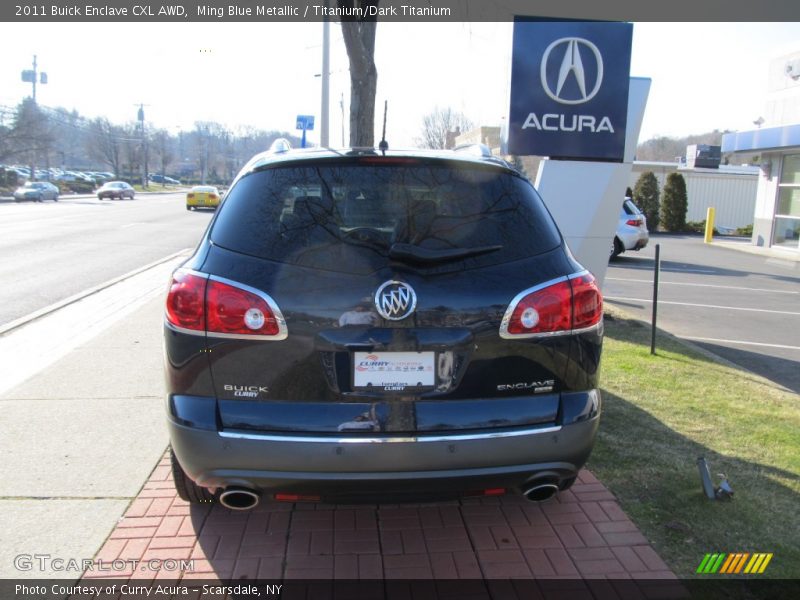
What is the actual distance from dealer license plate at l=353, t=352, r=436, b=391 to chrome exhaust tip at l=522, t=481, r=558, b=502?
67cm

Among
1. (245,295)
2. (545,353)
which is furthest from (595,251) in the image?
(245,295)

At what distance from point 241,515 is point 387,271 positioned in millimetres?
1650

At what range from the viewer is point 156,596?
2793mm

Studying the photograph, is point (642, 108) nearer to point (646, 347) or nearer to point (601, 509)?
point (646, 347)

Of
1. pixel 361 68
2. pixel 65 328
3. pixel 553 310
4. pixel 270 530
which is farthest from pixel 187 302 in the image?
pixel 65 328

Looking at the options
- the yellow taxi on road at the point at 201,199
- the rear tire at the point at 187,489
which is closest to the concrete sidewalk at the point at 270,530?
the rear tire at the point at 187,489

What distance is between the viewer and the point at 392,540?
10.6ft

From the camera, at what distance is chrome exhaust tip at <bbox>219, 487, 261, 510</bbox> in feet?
8.97

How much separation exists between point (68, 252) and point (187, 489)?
14.2 metres

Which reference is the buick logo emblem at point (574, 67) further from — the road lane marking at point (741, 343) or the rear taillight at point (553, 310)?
the rear taillight at point (553, 310)

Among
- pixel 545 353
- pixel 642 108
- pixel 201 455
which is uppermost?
pixel 642 108

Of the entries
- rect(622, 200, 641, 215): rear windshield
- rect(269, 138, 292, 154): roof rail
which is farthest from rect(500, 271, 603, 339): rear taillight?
rect(622, 200, 641, 215): rear windshield

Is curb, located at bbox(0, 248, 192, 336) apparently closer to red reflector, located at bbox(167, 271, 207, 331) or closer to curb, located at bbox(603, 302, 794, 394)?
red reflector, located at bbox(167, 271, 207, 331)

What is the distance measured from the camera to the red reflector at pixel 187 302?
2727 millimetres
